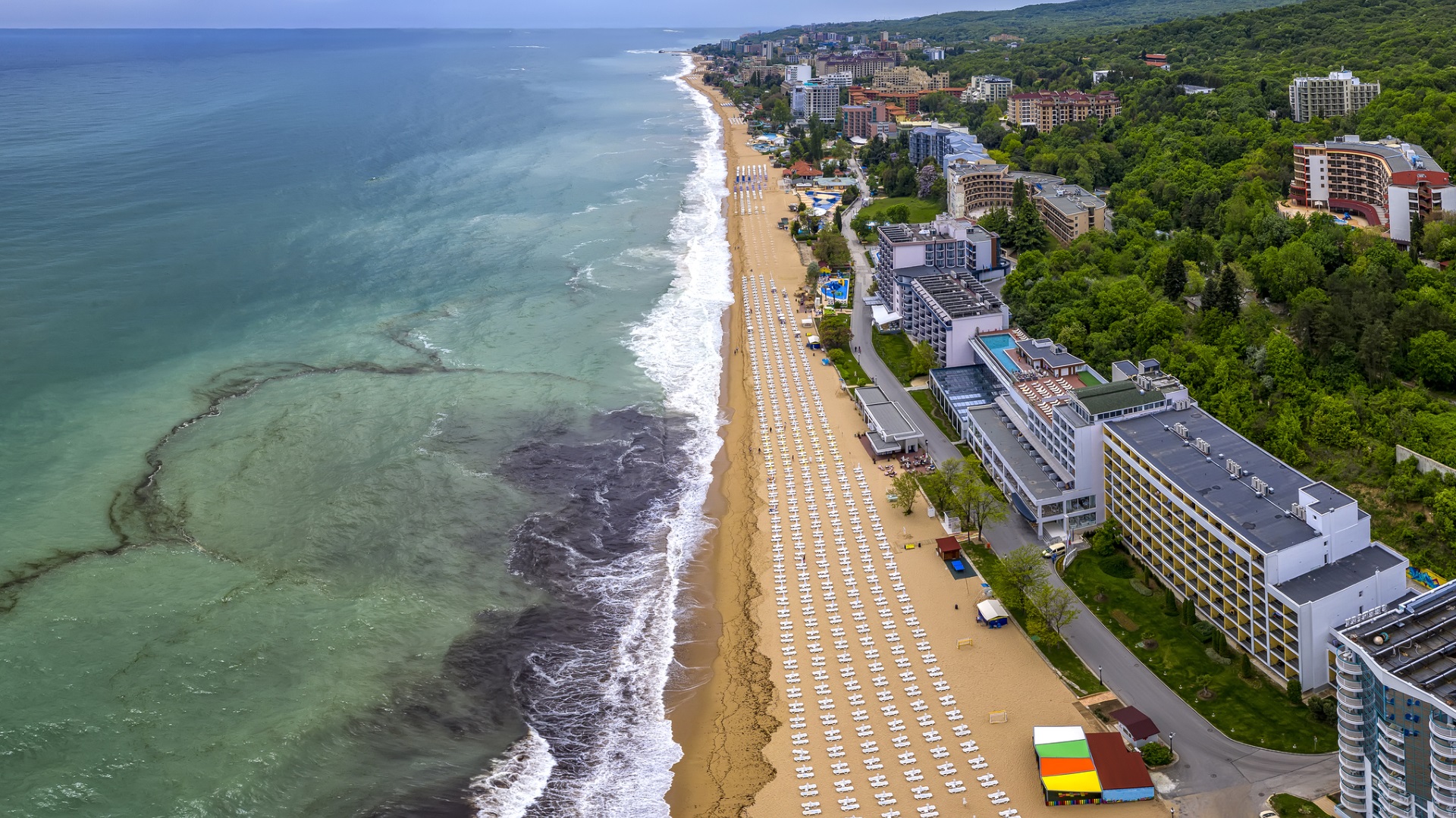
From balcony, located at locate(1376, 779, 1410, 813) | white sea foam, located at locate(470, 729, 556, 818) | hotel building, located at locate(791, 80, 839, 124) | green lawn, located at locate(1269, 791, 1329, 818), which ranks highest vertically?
hotel building, located at locate(791, 80, 839, 124)

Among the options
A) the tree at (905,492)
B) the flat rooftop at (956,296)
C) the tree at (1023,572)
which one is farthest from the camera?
the flat rooftop at (956,296)

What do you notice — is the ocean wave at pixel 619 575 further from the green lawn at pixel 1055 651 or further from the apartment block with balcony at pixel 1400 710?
the apartment block with balcony at pixel 1400 710

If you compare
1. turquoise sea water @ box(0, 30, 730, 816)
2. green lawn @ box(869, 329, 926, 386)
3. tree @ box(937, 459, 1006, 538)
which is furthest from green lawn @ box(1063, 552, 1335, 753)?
green lawn @ box(869, 329, 926, 386)

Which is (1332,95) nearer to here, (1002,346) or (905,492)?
(1002,346)

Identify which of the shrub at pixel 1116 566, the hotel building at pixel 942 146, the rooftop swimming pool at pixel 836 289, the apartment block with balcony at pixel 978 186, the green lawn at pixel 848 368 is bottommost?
the shrub at pixel 1116 566

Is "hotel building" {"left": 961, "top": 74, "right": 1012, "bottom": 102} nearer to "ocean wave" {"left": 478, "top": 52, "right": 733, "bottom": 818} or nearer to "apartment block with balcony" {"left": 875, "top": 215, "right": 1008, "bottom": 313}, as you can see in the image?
"apartment block with balcony" {"left": 875, "top": 215, "right": 1008, "bottom": 313}

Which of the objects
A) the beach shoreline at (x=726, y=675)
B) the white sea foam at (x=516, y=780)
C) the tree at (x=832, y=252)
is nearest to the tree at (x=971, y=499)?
the beach shoreline at (x=726, y=675)

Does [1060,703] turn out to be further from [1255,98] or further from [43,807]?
[1255,98]
